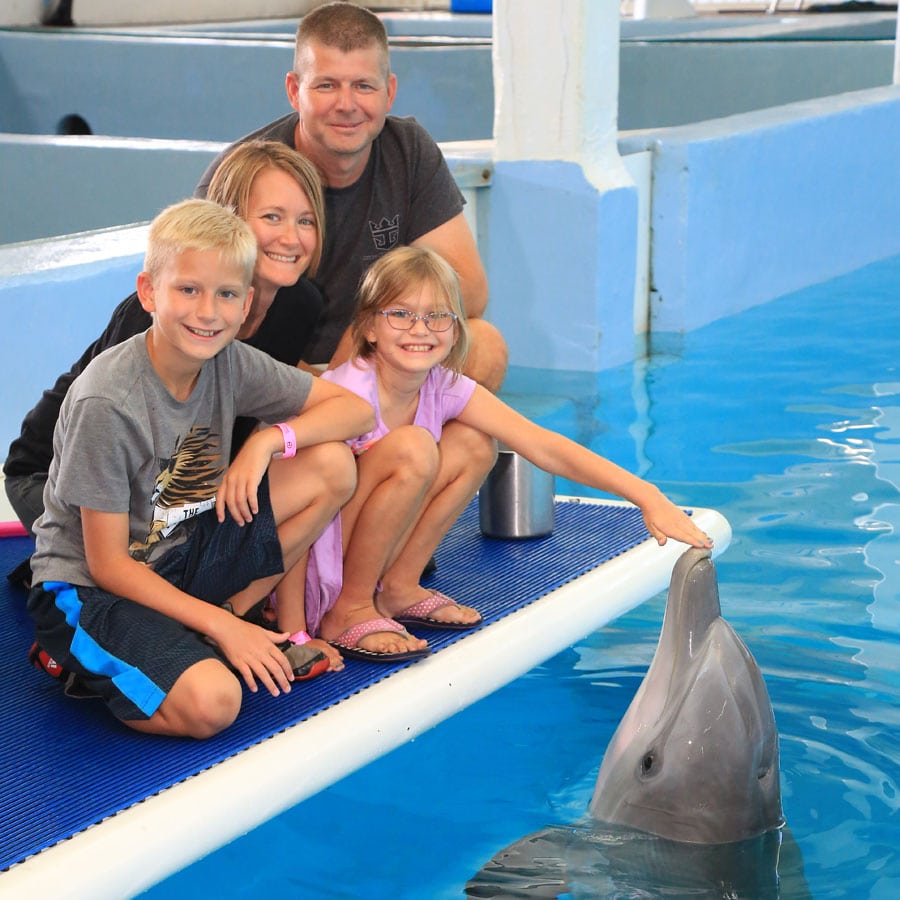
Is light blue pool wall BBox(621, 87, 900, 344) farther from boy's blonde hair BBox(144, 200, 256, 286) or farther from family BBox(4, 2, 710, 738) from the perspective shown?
boy's blonde hair BBox(144, 200, 256, 286)

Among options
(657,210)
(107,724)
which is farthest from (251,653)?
(657,210)

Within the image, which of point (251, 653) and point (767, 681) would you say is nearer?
point (251, 653)

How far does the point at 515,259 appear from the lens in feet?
20.5

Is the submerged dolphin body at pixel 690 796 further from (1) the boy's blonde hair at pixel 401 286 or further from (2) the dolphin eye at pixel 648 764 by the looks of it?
(1) the boy's blonde hair at pixel 401 286

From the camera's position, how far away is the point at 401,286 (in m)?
2.92

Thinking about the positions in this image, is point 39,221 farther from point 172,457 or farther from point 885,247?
point 172,457

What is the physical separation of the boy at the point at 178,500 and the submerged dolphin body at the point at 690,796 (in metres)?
0.63

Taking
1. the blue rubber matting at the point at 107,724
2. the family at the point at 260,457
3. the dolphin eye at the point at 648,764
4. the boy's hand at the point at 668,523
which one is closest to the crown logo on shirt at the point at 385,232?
the family at the point at 260,457

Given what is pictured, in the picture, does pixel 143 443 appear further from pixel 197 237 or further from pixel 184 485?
pixel 197 237

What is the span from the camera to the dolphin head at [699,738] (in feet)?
8.28

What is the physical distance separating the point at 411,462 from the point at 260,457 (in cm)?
33

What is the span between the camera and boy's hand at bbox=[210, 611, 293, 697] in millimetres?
2525

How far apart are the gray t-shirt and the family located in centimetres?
8

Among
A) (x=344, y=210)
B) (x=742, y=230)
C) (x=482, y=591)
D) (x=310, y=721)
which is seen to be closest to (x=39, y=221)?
(x=742, y=230)
